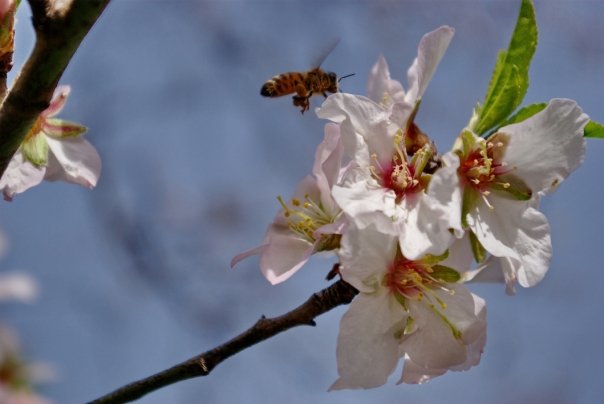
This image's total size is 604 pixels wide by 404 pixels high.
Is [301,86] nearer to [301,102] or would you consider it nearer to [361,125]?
[301,102]

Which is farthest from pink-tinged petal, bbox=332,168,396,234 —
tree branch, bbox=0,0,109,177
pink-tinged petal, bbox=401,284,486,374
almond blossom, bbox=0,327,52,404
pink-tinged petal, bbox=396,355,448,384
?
almond blossom, bbox=0,327,52,404

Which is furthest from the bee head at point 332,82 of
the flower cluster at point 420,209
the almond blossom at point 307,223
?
the flower cluster at point 420,209

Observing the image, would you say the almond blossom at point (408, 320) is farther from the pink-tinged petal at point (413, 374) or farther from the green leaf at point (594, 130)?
the green leaf at point (594, 130)

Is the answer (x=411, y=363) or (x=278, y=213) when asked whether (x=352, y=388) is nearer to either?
(x=411, y=363)

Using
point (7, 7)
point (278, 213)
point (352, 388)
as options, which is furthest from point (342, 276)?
point (7, 7)

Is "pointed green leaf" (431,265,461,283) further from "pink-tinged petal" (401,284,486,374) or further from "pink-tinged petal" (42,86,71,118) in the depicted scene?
"pink-tinged petal" (42,86,71,118)
